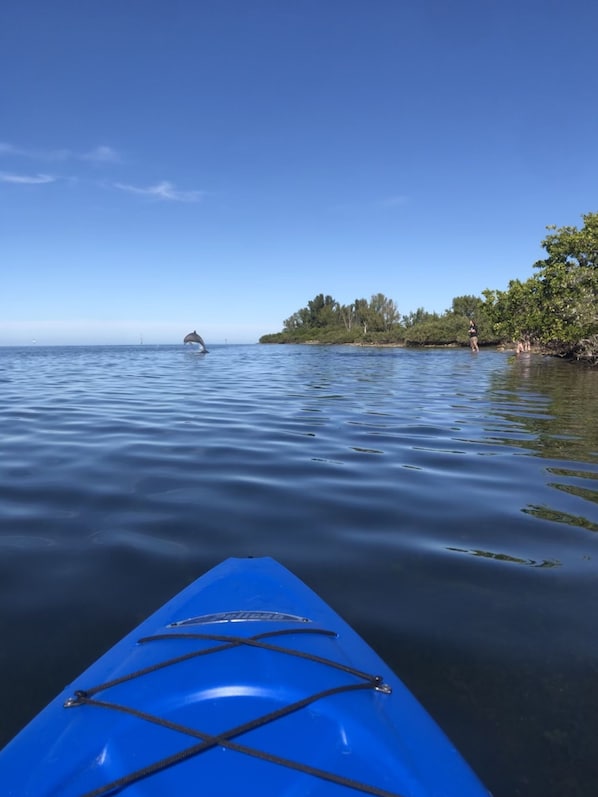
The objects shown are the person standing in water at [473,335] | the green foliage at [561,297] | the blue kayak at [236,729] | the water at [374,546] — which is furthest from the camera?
the person standing in water at [473,335]

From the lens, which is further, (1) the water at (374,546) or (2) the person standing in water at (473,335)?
(2) the person standing in water at (473,335)

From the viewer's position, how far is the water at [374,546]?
2.31 meters

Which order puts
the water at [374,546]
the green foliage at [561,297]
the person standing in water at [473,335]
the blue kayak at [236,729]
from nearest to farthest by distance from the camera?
1. the blue kayak at [236,729]
2. the water at [374,546]
3. the green foliage at [561,297]
4. the person standing in water at [473,335]

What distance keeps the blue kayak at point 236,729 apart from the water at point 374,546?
0.57 metres

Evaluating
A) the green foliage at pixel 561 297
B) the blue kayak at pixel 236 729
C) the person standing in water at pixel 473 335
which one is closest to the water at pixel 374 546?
the blue kayak at pixel 236 729

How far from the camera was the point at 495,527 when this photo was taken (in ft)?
14.2

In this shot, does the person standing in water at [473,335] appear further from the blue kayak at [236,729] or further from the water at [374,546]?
the blue kayak at [236,729]

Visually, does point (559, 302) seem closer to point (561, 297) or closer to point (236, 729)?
point (561, 297)

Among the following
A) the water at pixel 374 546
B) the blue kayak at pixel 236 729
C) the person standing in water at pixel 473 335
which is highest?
the person standing in water at pixel 473 335

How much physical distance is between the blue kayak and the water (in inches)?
22.3

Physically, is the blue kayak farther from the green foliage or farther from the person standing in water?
the person standing in water

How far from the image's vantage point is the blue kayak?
150 cm

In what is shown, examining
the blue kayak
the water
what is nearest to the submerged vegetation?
the water

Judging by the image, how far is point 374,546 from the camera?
3971mm
